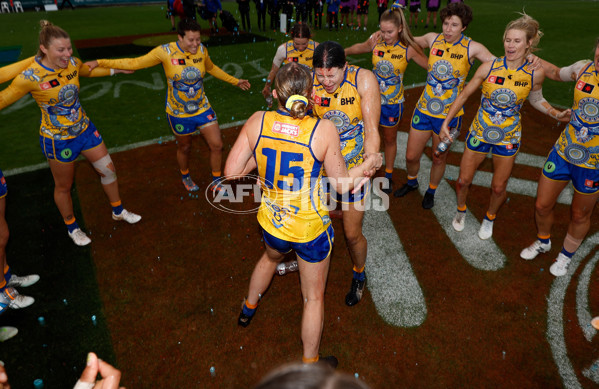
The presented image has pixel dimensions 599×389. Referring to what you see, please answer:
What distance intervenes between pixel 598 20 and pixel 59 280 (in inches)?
996

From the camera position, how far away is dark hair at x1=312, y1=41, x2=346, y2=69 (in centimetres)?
339

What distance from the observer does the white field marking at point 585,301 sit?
386cm

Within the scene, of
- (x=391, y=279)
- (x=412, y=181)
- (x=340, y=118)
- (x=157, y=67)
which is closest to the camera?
(x=340, y=118)

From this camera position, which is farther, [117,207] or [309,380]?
[117,207]

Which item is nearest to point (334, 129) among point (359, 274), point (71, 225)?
point (359, 274)

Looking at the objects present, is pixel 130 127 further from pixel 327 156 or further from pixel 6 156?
pixel 327 156

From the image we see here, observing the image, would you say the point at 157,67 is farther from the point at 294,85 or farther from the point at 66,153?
the point at 294,85

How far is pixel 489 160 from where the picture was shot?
7039mm

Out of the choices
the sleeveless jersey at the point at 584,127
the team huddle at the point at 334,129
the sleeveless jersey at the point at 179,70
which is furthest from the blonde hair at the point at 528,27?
the sleeveless jersey at the point at 179,70

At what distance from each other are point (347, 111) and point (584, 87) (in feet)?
7.47

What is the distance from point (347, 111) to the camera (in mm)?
3939

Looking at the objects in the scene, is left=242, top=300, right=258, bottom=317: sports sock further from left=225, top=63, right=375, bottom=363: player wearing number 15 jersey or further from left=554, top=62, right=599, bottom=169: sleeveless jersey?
left=554, top=62, right=599, bottom=169: sleeveless jersey

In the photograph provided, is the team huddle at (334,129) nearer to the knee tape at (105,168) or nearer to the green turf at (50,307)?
the knee tape at (105,168)

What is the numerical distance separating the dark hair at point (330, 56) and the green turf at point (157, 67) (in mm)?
2333
